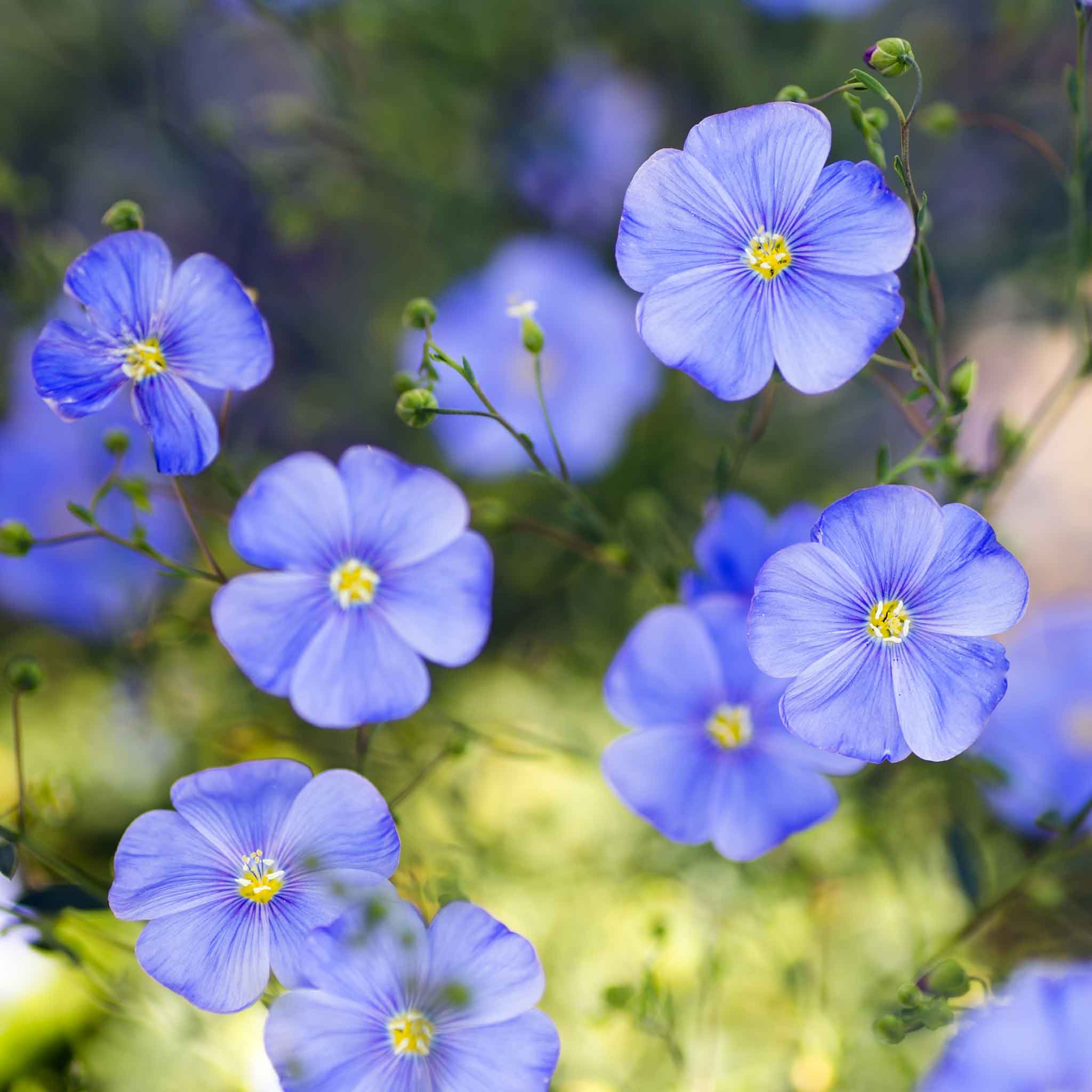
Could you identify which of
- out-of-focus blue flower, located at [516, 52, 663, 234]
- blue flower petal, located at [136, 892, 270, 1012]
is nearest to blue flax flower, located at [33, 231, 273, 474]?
blue flower petal, located at [136, 892, 270, 1012]

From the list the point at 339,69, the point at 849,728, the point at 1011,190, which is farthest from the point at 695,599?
the point at 1011,190

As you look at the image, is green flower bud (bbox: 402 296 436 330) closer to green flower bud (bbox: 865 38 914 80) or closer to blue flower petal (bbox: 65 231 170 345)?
blue flower petal (bbox: 65 231 170 345)

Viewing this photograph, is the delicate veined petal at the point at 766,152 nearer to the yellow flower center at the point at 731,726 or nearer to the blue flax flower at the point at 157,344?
the blue flax flower at the point at 157,344

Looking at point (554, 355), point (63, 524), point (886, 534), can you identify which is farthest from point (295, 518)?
point (554, 355)

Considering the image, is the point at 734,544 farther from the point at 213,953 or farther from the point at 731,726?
the point at 213,953

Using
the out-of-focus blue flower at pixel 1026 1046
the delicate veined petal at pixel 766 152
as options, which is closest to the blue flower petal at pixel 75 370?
the delicate veined petal at pixel 766 152
